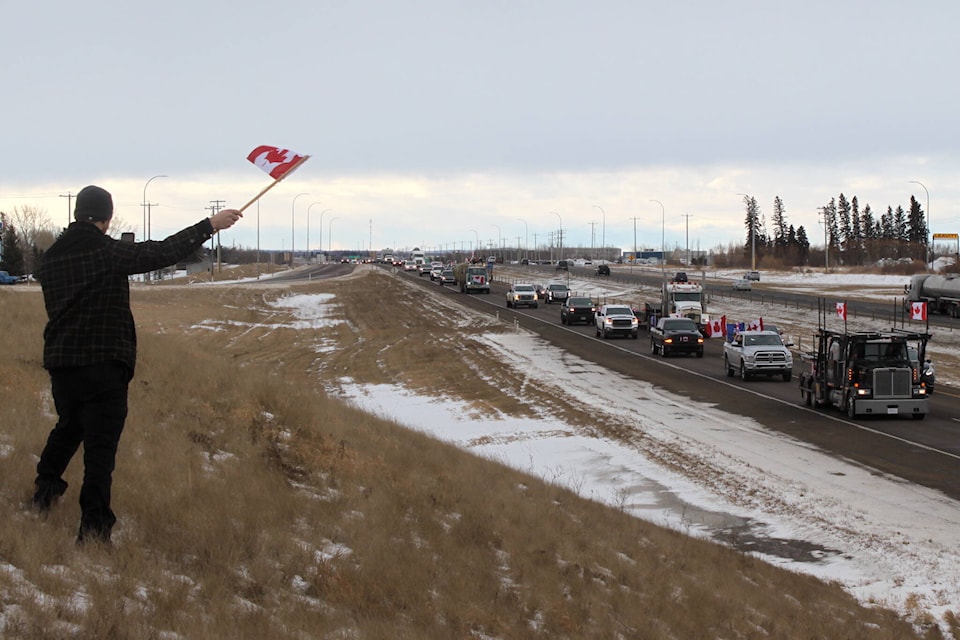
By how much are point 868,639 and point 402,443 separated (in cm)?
662

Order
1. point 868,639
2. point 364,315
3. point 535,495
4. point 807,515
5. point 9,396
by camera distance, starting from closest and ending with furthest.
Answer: point 868,639
point 9,396
point 535,495
point 807,515
point 364,315

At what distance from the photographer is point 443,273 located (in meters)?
127

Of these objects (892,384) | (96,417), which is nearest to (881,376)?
(892,384)

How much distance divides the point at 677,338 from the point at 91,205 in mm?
42377

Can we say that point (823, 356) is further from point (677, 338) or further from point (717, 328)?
point (717, 328)

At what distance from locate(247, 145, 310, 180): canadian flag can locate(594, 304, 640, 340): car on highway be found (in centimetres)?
4716

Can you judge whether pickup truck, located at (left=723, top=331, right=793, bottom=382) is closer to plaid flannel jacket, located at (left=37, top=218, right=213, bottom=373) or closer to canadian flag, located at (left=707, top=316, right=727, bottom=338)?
canadian flag, located at (left=707, top=316, right=727, bottom=338)

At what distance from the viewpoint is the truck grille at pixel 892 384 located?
28.0 meters

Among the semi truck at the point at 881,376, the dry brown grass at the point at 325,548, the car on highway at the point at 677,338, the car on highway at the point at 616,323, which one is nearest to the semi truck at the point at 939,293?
the car on highway at the point at 616,323

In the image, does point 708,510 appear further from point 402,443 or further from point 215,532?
point 215,532

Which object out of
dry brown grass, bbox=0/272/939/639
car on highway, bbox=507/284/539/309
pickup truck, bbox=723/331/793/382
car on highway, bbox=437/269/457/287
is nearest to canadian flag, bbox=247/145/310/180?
dry brown grass, bbox=0/272/939/639

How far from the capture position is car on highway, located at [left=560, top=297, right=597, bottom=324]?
6669 cm

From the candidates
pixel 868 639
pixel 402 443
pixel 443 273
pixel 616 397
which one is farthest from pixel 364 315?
pixel 868 639

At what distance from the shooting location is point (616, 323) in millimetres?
57250
